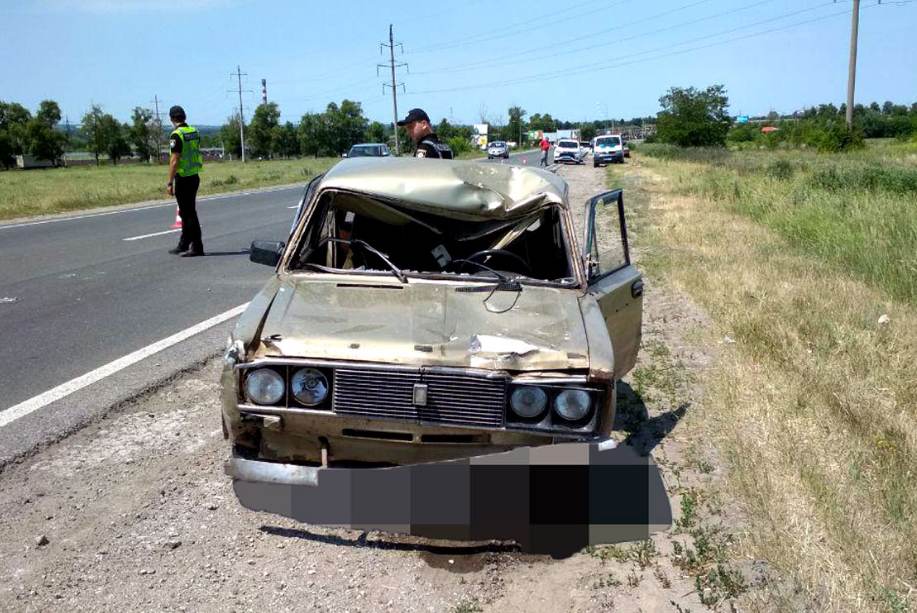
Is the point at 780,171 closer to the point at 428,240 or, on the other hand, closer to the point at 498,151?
the point at 428,240

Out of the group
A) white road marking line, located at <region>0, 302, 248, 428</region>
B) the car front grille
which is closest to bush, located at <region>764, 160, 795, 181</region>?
white road marking line, located at <region>0, 302, 248, 428</region>

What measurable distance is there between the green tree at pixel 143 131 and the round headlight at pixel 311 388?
378 feet

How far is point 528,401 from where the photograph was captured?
3.39 meters

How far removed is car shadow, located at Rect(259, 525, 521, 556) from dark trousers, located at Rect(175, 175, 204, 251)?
358 inches

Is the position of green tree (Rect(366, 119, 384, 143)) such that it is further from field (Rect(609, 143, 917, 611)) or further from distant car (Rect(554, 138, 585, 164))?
field (Rect(609, 143, 917, 611))

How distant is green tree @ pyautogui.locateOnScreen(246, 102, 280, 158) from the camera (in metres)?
116

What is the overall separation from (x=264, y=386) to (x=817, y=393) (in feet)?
12.6

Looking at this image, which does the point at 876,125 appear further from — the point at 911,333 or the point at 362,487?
the point at 362,487

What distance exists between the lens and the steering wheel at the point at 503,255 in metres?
4.72

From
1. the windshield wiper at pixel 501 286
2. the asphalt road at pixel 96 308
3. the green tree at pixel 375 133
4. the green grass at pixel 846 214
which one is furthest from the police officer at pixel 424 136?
the green tree at pixel 375 133

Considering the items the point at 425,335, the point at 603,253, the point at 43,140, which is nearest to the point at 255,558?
the point at 425,335

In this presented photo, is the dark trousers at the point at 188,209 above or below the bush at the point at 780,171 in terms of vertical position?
above

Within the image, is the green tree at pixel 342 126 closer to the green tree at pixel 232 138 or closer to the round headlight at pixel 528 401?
the green tree at pixel 232 138

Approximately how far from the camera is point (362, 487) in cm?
335
